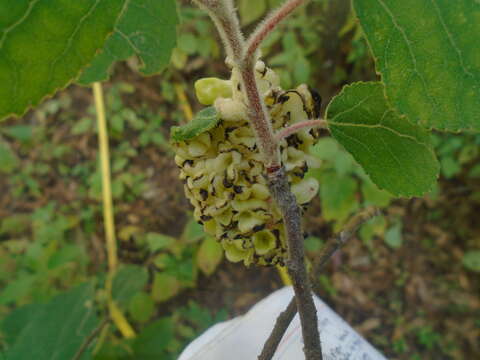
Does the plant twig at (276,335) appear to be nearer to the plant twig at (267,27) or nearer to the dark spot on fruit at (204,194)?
the dark spot on fruit at (204,194)

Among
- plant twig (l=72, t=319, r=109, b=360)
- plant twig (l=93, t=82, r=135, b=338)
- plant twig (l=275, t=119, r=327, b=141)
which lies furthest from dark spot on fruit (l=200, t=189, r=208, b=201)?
plant twig (l=93, t=82, r=135, b=338)

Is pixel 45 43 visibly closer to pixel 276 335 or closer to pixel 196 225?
pixel 276 335

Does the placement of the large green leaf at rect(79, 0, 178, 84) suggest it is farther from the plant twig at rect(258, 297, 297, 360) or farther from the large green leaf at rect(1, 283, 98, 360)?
the large green leaf at rect(1, 283, 98, 360)

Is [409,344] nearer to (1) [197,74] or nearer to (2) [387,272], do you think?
(2) [387,272]

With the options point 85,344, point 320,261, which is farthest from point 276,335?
point 85,344

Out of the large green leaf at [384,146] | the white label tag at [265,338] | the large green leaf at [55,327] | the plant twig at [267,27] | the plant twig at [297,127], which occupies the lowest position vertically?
the white label tag at [265,338]

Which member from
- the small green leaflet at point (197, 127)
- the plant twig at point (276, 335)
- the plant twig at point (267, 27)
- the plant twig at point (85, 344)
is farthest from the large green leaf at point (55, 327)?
the plant twig at point (267, 27)
